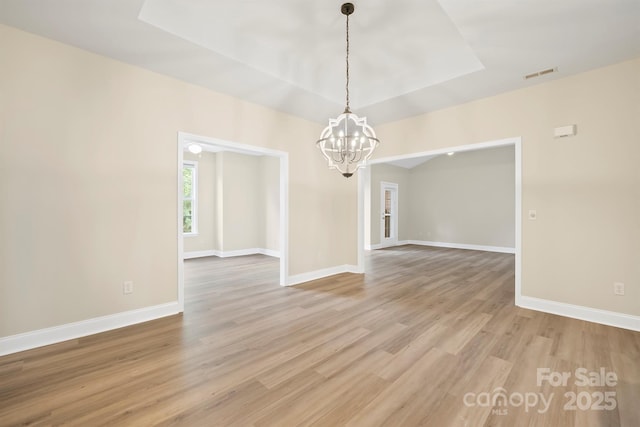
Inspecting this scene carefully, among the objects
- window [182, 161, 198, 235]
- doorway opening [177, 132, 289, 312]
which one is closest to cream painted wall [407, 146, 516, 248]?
doorway opening [177, 132, 289, 312]

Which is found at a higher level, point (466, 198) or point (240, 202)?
point (466, 198)

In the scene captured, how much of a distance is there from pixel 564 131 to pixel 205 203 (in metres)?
7.64

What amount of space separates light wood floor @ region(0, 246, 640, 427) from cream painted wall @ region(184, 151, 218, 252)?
12.9 ft

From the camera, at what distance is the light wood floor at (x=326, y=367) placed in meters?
1.65

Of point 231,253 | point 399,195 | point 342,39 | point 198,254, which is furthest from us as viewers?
point 399,195

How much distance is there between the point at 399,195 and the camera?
10078 mm

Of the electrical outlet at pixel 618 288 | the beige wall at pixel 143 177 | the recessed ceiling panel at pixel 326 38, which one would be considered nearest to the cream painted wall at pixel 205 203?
the beige wall at pixel 143 177

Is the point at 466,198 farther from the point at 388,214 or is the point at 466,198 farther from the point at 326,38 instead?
the point at 326,38

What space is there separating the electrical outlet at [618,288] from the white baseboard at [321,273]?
351 centimetres

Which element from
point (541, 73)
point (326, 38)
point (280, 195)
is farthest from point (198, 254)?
point (541, 73)

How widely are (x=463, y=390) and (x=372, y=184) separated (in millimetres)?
7556

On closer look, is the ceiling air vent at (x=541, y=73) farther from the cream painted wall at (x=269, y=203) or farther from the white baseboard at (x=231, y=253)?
the white baseboard at (x=231, y=253)

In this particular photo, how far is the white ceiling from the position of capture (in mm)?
2264

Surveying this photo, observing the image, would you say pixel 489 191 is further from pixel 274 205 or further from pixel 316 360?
pixel 316 360
